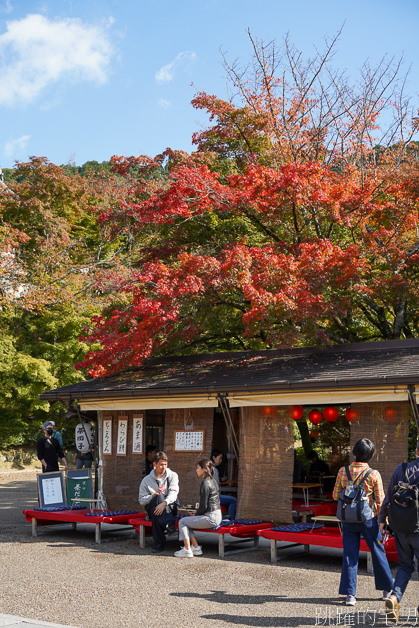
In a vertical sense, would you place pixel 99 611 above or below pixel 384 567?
below

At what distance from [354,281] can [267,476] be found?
436 centimetres

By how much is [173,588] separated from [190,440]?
4270 millimetres

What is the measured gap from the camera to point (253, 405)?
34.1ft

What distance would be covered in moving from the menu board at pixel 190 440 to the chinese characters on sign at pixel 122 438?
1470 mm

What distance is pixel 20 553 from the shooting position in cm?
958

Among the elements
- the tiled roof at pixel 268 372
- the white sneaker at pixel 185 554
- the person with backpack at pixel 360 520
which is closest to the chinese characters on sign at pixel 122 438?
the tiled roof at pixel 268 372

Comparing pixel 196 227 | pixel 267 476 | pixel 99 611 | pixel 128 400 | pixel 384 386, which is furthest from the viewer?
pixel 196 227

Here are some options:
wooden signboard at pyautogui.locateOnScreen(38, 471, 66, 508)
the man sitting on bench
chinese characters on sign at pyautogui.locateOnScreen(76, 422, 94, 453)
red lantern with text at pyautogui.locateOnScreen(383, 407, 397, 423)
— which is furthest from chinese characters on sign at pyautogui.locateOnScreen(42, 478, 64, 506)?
red lantern with text at pyautogui.locateOnScreen(383, 407, 397, 423)

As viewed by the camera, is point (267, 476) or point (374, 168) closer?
point (267, 476)

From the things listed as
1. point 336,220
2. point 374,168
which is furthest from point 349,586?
point 374,168

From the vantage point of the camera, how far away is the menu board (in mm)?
11297

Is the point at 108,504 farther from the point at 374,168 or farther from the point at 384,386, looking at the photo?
the point at 374,168

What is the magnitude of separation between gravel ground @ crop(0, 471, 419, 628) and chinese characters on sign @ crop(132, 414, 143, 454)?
6.80 ft

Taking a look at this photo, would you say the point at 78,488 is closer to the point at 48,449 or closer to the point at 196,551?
the point at 48,449
